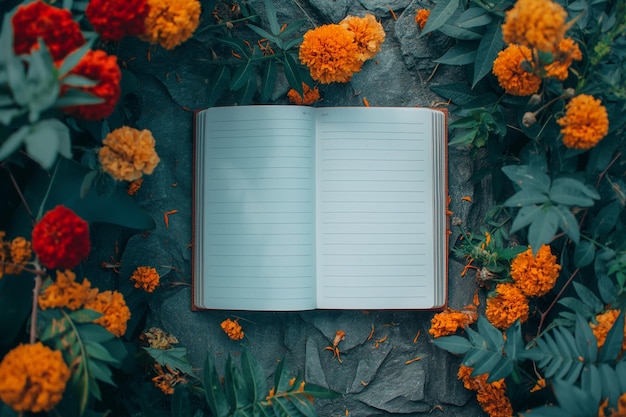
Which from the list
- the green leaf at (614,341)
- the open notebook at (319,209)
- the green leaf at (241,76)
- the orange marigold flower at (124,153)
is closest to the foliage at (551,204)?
the green leaf at (614,341)

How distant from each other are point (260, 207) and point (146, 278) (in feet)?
0.92

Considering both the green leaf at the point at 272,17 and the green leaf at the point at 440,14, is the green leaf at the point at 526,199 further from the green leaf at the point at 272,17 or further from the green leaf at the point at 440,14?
the green leaf at the point at 272,17

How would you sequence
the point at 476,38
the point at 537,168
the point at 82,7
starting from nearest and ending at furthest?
the point at 82,7 → the point at 537,168 → the point at 476,38

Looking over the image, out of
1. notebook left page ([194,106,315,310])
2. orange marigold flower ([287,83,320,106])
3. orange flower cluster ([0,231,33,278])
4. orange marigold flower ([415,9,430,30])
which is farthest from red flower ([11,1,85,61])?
orange marigold flower ([415,9,430,30])

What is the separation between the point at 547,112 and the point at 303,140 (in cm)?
50

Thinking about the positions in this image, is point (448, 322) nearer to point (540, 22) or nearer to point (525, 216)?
point (525, 216)

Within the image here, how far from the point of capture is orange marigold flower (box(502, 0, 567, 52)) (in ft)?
3.34

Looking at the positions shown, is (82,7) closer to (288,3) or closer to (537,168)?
(288,3)

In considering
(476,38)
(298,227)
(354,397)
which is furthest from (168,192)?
(476,38)

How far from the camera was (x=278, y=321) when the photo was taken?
4.62 ft

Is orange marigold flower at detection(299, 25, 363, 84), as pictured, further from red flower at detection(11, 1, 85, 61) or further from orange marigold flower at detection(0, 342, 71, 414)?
orange marigold flower at detection(0, 342, 71, 414)

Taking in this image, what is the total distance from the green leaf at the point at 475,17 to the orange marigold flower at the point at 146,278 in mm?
832

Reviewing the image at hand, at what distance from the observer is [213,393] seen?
1.19 meters

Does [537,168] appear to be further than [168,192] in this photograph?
No
